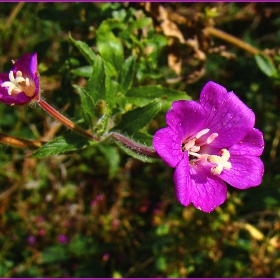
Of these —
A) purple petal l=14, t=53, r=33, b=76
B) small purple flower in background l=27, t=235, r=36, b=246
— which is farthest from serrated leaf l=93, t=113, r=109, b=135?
small purple flower in background l=27, t=235, r=36, b=246

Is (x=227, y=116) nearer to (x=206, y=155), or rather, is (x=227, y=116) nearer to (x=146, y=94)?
(x=206, y=155)

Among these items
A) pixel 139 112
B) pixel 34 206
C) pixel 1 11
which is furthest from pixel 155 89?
pixel 1 11

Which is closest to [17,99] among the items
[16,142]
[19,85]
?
[19,85]

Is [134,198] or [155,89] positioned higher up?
[155,89]

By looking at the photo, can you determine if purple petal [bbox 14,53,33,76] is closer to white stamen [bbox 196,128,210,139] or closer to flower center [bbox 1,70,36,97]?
flower center [bbox 1,70,36,97]

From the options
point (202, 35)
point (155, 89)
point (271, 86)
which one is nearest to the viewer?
point (155, 89)

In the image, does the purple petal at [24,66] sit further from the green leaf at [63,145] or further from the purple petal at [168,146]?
the purple petal at [168,146]

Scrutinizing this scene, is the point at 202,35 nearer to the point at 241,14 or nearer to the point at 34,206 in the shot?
the point at 241,14
